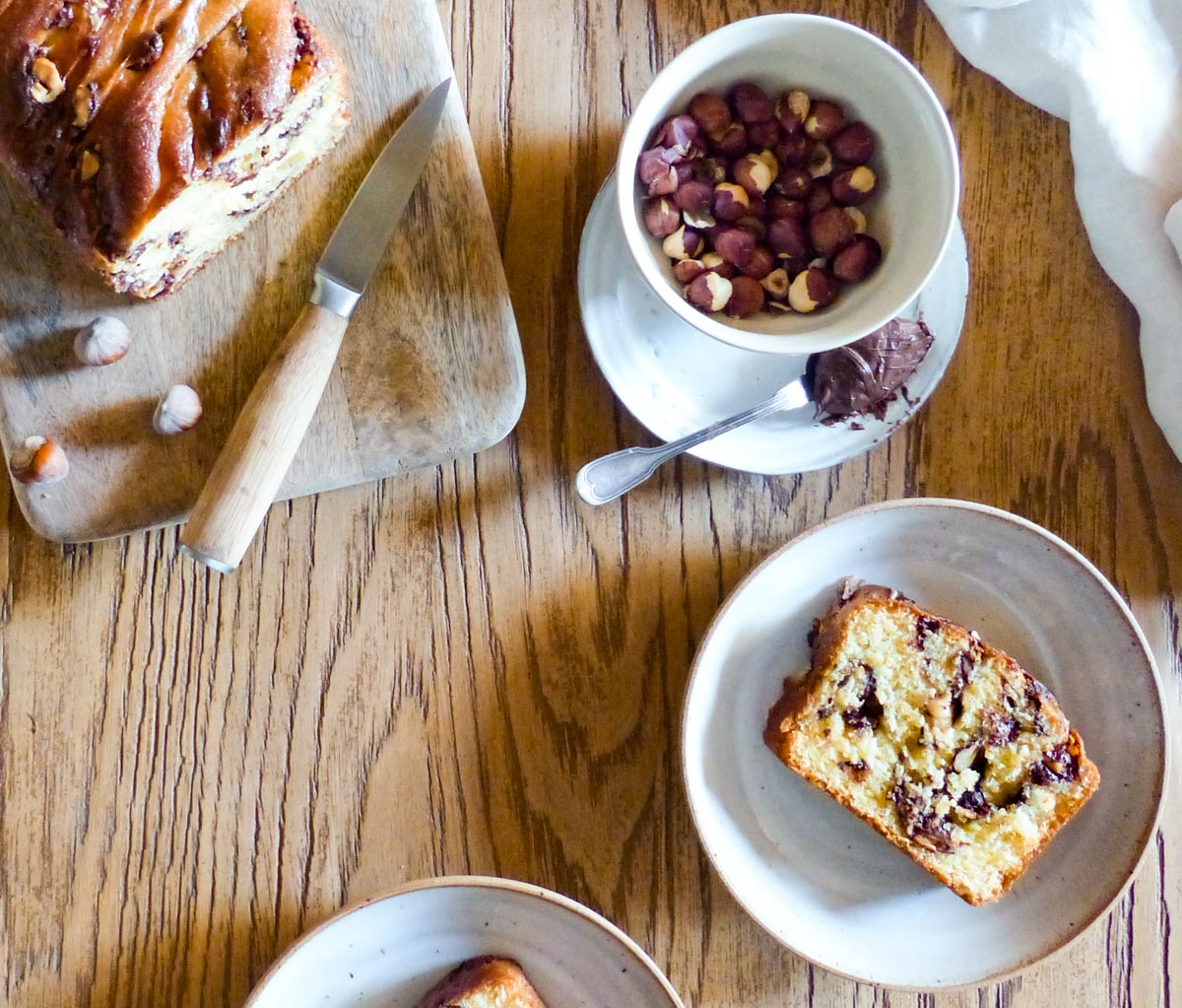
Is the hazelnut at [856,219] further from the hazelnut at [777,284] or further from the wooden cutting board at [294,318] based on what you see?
the wooden cutting board at [294,318]

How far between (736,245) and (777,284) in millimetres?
83

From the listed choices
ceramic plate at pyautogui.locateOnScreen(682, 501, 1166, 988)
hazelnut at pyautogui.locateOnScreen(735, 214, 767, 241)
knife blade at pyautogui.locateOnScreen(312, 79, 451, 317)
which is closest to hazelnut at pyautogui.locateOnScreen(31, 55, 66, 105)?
knife blade at pyautogui.locateOnScreen(312, 79, 451, 317)

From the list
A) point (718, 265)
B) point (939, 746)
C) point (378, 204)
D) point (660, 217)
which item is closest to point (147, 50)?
point (378, 204)

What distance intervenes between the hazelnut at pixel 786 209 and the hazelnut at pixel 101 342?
3.19ft

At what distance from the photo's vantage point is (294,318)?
1.59 metres

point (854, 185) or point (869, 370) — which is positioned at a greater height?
point (854, 185)

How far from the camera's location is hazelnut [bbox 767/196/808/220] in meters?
1.53

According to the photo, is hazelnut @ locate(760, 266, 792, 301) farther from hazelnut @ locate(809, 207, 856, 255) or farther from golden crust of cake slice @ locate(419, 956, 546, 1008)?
golden crust of cake slice @ locate(419, 956, 546, 1008)

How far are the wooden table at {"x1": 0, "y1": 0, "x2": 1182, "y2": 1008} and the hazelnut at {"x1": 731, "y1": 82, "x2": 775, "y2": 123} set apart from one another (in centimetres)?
22

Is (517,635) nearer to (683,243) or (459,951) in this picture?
(459,951)

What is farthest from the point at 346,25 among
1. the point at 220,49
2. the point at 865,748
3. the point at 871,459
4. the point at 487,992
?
the point at 487,992

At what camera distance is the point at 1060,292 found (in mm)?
1716

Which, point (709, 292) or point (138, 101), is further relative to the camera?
point (709, 292)

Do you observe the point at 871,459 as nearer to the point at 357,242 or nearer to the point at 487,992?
the point at 357,242
